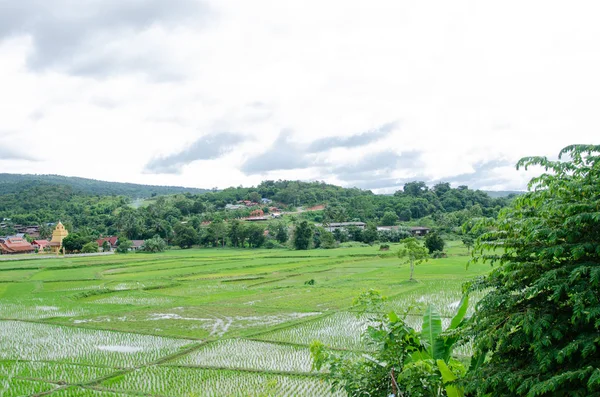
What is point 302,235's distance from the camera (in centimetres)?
6028

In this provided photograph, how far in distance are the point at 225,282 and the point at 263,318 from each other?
41.4ft

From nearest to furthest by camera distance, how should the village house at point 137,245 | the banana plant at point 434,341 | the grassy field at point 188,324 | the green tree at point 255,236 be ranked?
the banana plant at point 434,341 → the grassy field at point 188,324 → the village house at point 137,245 → the green tree at point 255,236

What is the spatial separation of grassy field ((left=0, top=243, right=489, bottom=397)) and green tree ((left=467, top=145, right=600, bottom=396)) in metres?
1.71

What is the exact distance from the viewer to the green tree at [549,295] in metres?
4.37

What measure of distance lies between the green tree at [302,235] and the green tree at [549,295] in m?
54.1

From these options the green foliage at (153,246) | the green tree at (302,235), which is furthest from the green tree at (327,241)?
the green foliage at (153,246)

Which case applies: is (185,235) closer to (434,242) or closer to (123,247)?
(123,247)

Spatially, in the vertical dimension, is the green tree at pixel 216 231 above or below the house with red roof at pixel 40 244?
above

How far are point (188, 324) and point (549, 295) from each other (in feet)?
52.7

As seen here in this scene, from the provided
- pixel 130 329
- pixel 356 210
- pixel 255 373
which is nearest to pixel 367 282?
pixel 130 329

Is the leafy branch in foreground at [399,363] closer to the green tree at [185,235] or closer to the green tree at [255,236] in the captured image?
the green tree at [255,236]

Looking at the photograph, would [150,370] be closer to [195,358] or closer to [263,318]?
[195,358]

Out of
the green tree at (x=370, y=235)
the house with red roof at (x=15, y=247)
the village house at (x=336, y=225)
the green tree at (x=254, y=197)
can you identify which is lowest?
the house with red roof at (x=15, y=247)

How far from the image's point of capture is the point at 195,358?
13891mm
